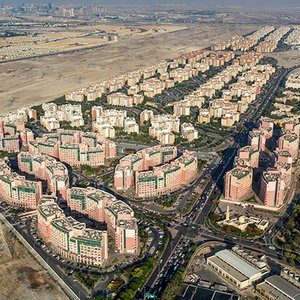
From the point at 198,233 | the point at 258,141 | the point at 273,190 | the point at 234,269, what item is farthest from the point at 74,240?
the point at 258,141

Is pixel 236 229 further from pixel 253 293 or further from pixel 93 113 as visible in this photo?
pixel 93 113

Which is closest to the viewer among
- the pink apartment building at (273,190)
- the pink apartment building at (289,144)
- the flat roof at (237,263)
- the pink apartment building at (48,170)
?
the flat roof at (237,263)

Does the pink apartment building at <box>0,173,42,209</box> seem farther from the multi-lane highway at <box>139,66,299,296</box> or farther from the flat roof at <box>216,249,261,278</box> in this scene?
the flat roof at <box>216,249,261,278</box>

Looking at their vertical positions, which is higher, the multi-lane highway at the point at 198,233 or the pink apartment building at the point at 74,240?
the pink apartment building at the point at 74,240

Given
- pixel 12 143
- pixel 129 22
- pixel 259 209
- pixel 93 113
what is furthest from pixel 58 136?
pixel 129 22

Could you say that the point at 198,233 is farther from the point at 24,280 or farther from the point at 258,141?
the point at 258,141

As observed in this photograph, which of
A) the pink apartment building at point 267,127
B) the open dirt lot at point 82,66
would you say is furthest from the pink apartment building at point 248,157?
the open dirt lot at point 82,66

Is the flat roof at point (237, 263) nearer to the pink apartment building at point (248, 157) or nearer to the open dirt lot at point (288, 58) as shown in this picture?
the pink apartment building at point (248, 157)
